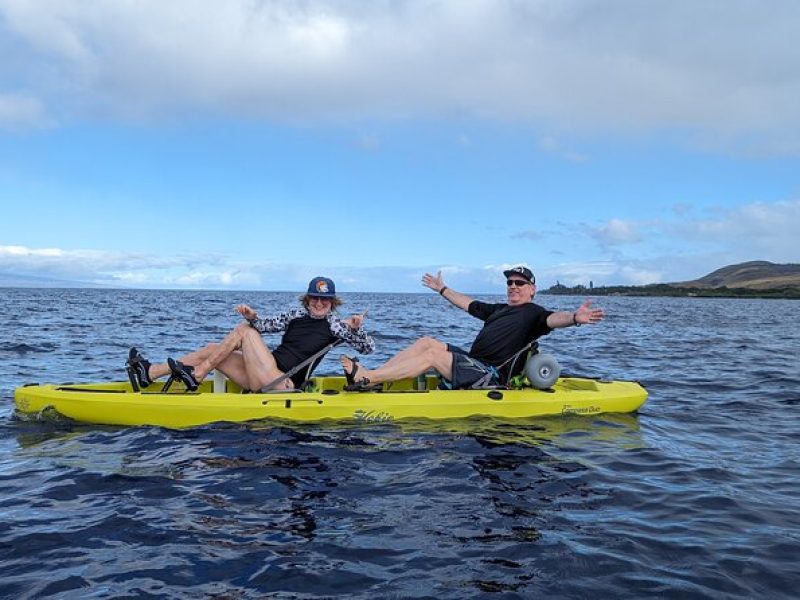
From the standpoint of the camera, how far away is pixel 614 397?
10.5 m

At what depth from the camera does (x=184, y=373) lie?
9250mm

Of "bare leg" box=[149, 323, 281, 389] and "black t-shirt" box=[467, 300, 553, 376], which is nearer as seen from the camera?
"bare leg" box=[149, 323, 281, 389]

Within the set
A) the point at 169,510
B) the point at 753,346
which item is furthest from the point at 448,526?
the point at 753,346

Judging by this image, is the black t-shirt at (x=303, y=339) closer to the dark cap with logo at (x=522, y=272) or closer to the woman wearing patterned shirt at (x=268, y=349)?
the woman wearing patterned shirt at (x=268, y=349)

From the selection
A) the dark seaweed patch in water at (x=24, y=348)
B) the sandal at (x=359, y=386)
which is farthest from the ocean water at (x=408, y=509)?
the dark seaweed patch in water at (x=24, y=348)

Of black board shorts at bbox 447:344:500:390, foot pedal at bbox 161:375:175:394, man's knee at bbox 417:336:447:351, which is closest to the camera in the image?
foot pedal at bbox 161:375:175:394

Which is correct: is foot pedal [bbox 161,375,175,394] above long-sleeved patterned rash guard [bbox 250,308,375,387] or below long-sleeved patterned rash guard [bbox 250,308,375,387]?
below

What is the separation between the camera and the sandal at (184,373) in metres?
9.11

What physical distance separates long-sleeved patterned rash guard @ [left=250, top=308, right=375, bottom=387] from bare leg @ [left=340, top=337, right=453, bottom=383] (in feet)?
1.56

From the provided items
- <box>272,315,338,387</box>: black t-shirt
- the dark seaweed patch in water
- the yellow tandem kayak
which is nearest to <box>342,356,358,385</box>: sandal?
the yellow tandem kayak

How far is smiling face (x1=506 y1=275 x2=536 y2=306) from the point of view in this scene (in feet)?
33.5

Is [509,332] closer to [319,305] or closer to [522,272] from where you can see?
[522,272]

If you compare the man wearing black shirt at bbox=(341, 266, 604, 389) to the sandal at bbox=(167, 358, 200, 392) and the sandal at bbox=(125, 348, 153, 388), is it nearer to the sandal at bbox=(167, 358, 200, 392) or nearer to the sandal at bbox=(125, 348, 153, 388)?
the sandal at bbox=(167, 358, 200, 392)

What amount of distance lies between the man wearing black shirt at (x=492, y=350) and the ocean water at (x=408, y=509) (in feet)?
2.79
